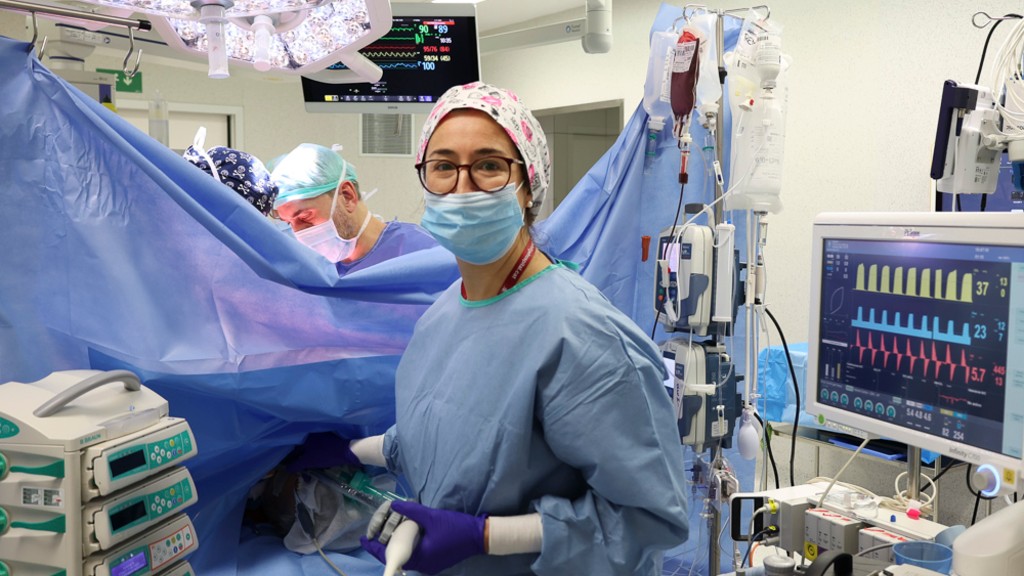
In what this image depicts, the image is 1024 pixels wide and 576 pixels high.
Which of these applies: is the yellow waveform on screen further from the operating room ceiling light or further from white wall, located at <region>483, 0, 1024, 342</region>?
white wall, located at <region>483, 0, 1024, 342</region>

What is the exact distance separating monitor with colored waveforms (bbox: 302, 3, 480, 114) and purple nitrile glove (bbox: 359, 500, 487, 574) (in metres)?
2.14

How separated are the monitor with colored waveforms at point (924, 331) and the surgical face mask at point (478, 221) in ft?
2.44

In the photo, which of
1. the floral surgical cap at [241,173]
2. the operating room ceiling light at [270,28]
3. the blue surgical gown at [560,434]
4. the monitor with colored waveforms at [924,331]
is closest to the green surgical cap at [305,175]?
the floral surgical cap at [241,173]

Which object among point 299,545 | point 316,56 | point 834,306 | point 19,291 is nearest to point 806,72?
point 834,306

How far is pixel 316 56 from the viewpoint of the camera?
1.83 m

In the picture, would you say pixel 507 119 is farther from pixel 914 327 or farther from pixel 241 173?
pixel 241 173

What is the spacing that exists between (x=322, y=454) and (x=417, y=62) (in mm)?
1759

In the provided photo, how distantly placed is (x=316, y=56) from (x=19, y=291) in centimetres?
76

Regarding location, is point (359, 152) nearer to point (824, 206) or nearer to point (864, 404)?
point (824, 206)

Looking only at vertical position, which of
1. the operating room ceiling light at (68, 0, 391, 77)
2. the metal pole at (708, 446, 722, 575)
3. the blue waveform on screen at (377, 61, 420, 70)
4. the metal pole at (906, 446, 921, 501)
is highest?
the blue waveform on screen at (377, 61, 420, 70)

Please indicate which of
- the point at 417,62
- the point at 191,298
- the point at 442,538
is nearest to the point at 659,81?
the point at 417,62

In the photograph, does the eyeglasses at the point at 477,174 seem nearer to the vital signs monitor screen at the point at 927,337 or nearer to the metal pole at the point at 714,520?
the vital signs monitor screen at the point at 927,337

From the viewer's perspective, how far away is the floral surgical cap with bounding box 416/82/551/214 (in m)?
1.39

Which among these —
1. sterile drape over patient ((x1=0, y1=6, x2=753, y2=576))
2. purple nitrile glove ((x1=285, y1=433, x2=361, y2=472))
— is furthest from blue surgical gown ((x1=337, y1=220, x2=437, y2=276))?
purple nitrile glove ((x1=285, y1=433, x2=361, y2=472))
